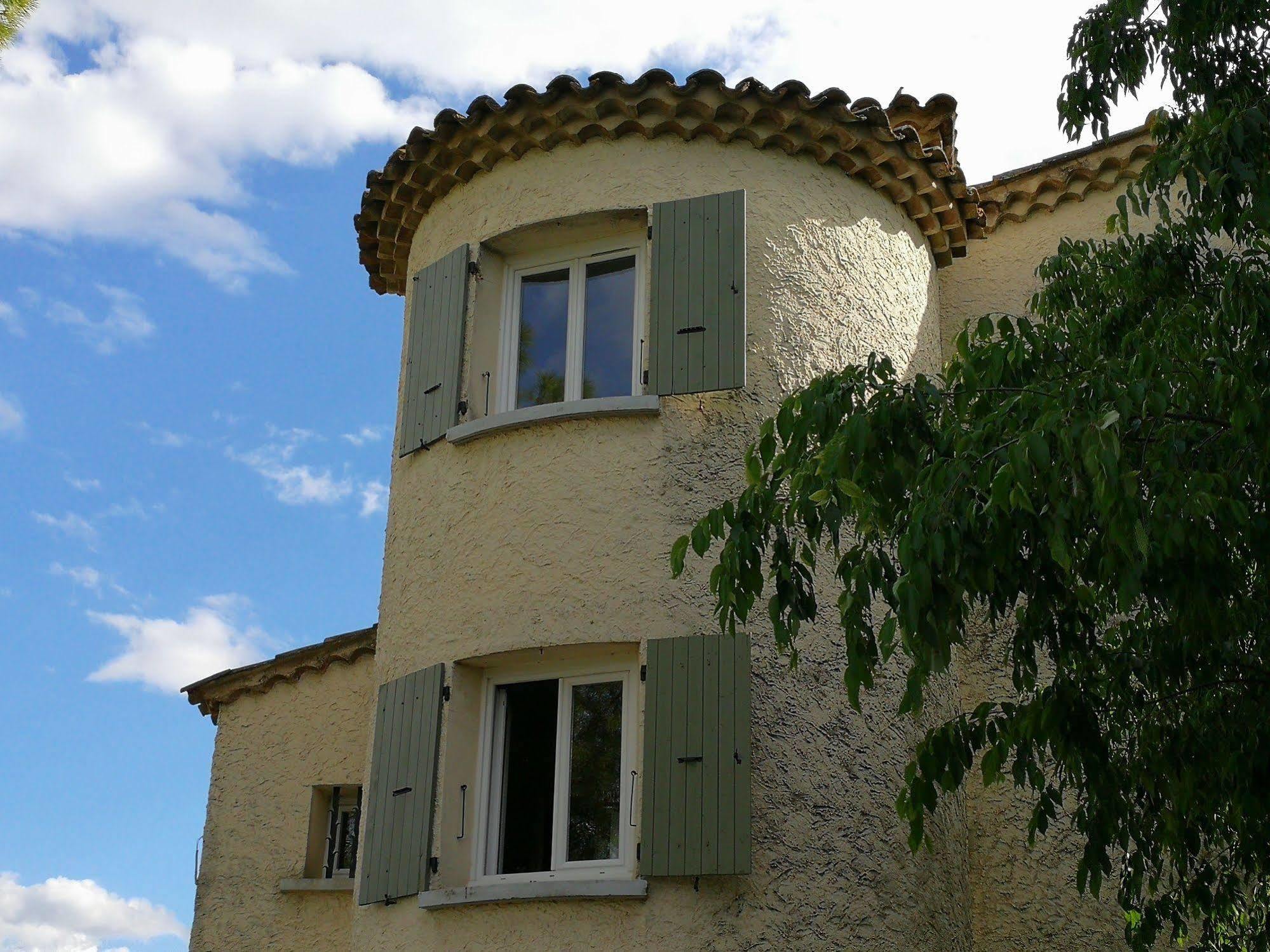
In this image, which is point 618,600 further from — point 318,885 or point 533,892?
point 318,885

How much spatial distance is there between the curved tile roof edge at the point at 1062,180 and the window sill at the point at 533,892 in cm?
565

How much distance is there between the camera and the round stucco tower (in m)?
7.80

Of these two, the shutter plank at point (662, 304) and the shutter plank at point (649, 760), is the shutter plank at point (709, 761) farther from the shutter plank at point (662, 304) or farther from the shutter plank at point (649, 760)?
the shutter plank at point (662, 304)

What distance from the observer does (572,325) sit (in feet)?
31.2

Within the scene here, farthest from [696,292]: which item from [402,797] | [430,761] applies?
[402,797]

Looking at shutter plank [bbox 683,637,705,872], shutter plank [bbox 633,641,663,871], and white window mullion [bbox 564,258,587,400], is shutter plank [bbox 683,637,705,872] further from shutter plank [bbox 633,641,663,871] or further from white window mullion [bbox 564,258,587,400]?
white window mullion [bbox 564,258,587,400]

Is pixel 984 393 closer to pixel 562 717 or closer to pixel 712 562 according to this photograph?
pixel 712 562

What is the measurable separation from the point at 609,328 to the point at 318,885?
14.0 ft

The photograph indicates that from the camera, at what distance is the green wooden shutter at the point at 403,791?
824cm

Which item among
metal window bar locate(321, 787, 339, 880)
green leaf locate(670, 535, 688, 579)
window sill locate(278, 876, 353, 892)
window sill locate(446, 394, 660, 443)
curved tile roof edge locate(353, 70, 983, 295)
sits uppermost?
curved tile roof edge locate(353, 70, 983, 295)

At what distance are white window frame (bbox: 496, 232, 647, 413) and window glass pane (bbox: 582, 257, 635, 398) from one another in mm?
35

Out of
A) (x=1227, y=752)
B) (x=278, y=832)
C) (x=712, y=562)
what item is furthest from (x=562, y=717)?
(x=1227, y=752)

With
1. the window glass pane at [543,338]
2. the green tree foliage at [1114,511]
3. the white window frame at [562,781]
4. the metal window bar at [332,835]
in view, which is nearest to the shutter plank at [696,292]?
the window glass pane at [543,338]

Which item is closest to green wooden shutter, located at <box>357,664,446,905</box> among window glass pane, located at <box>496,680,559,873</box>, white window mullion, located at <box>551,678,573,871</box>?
window glass pane, located at <box>496,680,559,873</box>
